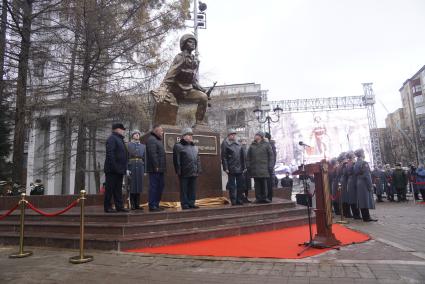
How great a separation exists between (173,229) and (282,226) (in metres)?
2.73

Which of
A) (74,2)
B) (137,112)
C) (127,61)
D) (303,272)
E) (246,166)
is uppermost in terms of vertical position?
(74,2)

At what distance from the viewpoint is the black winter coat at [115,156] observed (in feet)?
22.9

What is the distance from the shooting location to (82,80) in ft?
49.4

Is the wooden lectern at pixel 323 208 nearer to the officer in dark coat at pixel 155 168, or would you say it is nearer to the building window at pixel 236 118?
the officer in dark coat at pixel 155 168

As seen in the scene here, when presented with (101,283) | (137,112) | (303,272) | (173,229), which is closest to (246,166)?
(173,229)

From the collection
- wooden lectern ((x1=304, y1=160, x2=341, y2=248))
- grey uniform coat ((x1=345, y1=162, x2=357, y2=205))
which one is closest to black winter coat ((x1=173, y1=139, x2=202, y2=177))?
wooden lectern ((x1=304, y1=160, x2=341, y2=248))

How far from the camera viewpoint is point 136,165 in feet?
26.5

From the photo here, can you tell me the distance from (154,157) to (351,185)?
6103mm

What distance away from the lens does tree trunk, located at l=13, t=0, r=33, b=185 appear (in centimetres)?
1380

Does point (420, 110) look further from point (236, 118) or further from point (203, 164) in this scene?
point (203, 164)

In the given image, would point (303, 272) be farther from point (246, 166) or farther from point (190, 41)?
point (190, 41)

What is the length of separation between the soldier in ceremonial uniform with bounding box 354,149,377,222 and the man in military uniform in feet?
15.1

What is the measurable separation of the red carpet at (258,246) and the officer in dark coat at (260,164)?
173cm

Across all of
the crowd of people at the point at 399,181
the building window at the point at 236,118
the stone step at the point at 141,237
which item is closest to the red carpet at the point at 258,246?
the stone step at the point at 141,237
